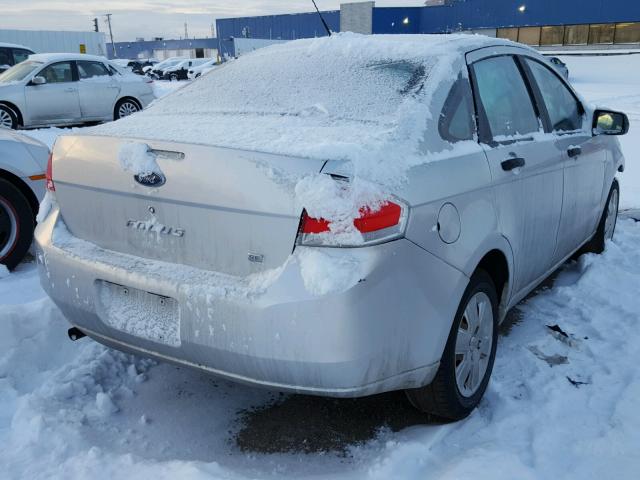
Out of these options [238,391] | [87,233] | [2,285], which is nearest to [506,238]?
[238,391]

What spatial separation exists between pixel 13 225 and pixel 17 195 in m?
0.23

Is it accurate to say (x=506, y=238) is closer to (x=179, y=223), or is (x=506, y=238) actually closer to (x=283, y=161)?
(x=283, y=161)

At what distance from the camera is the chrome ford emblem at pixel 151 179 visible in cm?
240

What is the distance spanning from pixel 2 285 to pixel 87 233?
1983mm

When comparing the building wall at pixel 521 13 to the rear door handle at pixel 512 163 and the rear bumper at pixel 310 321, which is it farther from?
the rear bumper at pixel 310 321

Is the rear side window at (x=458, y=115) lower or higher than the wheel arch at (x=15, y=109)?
higher

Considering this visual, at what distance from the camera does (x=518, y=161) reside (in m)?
3.09

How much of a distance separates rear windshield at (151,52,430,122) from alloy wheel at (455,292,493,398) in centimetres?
95

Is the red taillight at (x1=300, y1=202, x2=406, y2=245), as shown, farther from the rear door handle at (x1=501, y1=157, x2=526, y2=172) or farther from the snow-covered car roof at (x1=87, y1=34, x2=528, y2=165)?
the rear door handle at (x1=501, y1=157, x2=526, y2=172)

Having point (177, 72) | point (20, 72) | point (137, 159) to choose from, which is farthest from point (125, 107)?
point (177, 72)

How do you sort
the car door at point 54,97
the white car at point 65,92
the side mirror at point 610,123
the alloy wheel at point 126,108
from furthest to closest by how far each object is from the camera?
1. the alloy wheel at point 126,108
2. the car door at point 54,97
3. the white car at point 65,92
4. the side mirror at point 610,123

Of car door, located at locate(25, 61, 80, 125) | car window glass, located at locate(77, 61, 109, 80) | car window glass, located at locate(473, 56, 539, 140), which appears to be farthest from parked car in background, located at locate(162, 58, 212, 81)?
car window glass, located at locate(473, 56, 539, 140)

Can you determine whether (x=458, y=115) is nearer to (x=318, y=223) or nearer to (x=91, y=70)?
(x=318, y=223)

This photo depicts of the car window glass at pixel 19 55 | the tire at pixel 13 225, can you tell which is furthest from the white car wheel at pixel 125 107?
the tire at pixel 13 225
